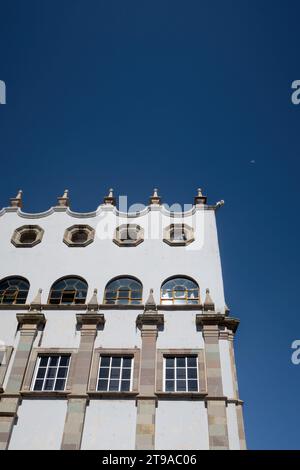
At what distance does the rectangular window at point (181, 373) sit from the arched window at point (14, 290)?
9433 millimetres

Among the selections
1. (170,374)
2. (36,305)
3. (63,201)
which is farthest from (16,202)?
(170,374)

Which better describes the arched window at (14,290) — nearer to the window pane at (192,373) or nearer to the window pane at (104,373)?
the window pane at (104,373)

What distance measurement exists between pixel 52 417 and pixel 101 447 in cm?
271

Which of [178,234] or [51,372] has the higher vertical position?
[178,234]

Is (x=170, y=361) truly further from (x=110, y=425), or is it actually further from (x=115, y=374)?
(x=110, y=425)

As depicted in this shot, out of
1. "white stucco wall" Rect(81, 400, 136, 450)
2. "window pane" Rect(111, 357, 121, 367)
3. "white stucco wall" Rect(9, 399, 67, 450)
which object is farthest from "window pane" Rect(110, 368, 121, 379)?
"white stucco wall" Rect(9, 399, 67, 450)

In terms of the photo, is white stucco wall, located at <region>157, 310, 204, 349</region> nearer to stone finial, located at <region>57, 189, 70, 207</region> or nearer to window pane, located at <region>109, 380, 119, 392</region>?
window pane, located at <region>109, 380, 119, 392</region>

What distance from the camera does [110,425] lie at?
2116 cm

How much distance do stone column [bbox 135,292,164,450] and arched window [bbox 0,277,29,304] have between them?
23.7ft

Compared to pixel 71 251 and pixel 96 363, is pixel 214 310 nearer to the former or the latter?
pixel 96 363

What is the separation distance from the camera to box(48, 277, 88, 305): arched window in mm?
27125

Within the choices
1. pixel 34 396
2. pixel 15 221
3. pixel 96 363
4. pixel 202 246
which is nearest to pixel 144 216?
pixel 202 246

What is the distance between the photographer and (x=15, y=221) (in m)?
32.7

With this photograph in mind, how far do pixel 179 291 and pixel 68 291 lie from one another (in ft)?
21.2
